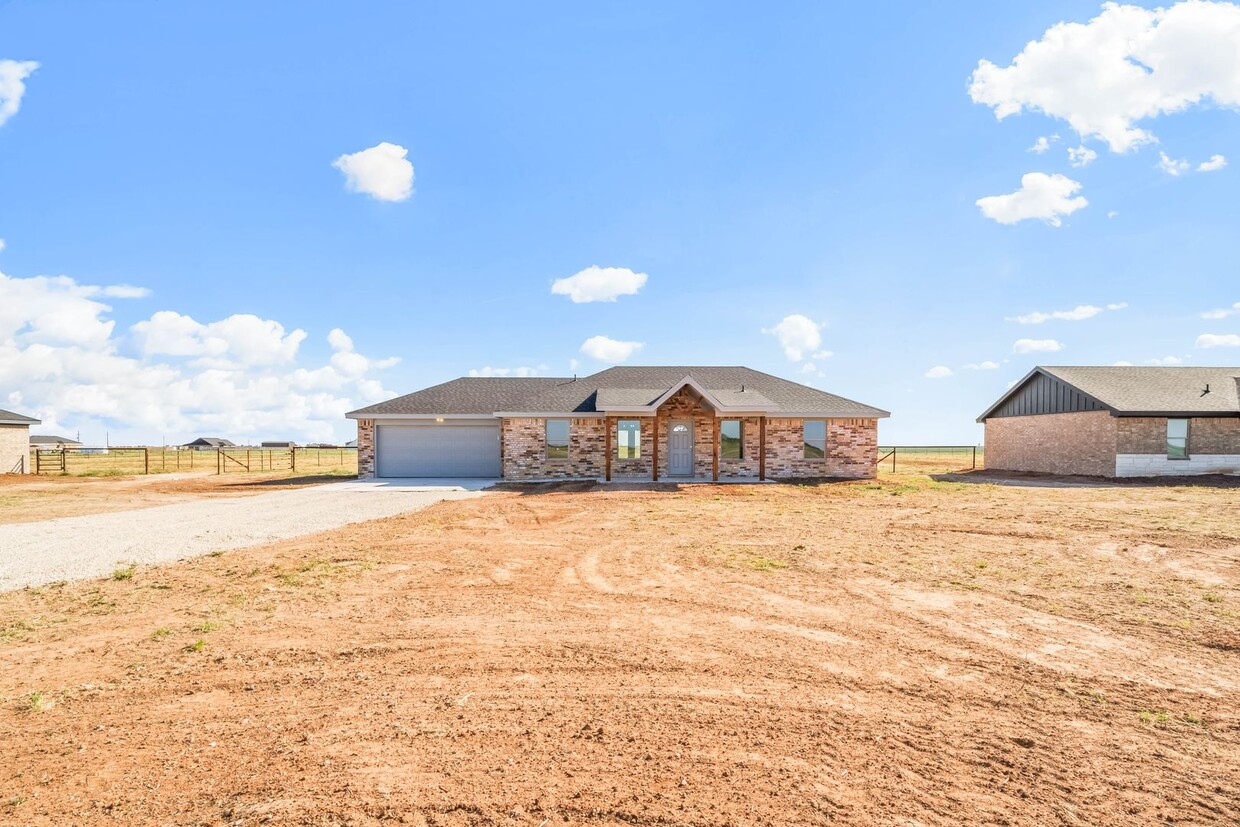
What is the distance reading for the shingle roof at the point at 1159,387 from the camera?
24.1 meters

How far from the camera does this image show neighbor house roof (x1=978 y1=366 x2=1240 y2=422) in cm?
2406

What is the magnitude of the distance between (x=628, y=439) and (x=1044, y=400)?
20036mm

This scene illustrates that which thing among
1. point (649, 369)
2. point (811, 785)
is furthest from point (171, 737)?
point (649, 369)

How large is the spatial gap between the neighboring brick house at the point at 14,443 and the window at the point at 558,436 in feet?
91.1

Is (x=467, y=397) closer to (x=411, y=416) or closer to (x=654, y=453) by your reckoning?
(x=411, y=416)

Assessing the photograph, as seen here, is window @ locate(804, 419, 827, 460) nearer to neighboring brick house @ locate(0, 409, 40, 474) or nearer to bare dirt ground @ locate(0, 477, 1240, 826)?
bare dirt ground @ locate(0, 477, 1240, 826)

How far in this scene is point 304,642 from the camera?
213 inches

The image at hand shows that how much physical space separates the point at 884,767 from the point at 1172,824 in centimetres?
131

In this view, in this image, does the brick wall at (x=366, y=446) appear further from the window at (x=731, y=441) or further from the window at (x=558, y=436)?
the window at (x=731, y=441)

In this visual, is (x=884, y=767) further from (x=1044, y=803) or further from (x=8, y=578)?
(x=8, y=578)

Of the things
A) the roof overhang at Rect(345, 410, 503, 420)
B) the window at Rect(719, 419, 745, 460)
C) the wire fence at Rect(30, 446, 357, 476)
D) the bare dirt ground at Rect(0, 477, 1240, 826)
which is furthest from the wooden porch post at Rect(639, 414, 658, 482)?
the wire fence at Rect(30, 446, 357, 476)

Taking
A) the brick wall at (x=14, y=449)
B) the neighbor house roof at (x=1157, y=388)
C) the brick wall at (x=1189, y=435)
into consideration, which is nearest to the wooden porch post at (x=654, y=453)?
the neighbor house roof at (x=1157, y=388)

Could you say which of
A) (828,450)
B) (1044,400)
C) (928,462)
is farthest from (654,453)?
(928,462)

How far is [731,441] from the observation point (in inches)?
899
